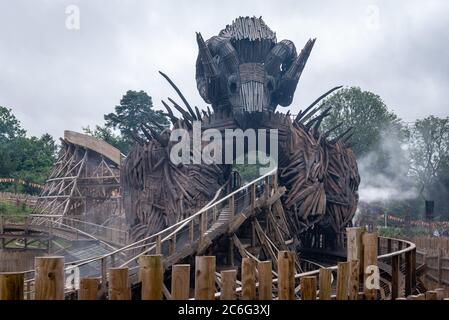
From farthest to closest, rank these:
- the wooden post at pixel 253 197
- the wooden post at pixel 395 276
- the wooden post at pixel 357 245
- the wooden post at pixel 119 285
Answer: the wooden post at pixel 253 197
the wooden post at pixel 395 276
the wooden post at pixel 357 245
the wooden post at pixel 119 285

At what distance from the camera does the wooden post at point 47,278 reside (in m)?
3.21

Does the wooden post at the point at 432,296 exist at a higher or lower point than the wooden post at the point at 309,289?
lower

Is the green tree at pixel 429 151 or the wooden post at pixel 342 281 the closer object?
the wooden post at pixel 342 281

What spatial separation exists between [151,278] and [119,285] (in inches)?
8.9

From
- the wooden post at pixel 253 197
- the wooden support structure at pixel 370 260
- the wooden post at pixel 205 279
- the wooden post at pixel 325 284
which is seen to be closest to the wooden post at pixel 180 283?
the wooden post at pixel 205 279

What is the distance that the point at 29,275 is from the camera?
48.2 ft

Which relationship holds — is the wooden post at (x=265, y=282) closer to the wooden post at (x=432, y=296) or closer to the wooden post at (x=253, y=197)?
the wooden post at (x=432, y=296)

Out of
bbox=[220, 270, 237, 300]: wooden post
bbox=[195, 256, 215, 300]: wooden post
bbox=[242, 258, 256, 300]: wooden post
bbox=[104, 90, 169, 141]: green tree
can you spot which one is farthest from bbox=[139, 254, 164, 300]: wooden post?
bbox=[104, 90, 169, 141]: green tree

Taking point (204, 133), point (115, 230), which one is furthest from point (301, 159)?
point (115, 230)

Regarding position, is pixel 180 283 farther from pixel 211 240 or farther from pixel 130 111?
pixel 130 111

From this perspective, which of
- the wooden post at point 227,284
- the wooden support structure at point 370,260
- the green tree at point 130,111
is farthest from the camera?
the green tree at point 130,111

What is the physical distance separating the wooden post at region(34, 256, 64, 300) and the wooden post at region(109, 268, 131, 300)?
0.41 m

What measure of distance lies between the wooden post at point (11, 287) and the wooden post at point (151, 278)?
33.4 inches

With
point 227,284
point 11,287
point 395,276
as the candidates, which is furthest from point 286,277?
point 395,276
